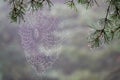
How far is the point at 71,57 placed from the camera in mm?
6199

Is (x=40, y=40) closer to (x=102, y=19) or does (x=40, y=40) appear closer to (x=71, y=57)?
(x=71, y=57)

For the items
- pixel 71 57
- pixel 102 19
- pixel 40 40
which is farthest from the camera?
pixel 40 40

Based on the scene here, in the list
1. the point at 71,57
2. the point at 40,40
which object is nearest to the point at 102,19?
the point at 71,57

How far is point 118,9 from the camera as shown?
130cm

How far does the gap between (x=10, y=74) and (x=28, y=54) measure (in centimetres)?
61

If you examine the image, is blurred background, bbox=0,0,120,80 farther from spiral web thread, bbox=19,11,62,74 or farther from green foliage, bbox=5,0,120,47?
green foliage, bbox=5,0,120,47

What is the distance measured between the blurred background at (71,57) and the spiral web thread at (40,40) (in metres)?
0.15

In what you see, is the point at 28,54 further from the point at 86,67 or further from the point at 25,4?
the point at 25,4

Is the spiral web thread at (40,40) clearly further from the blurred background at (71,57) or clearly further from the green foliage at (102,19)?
the green foliage at (102,19)

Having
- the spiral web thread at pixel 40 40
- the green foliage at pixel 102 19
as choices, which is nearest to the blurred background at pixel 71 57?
the spiral web thread at pixel 40 40

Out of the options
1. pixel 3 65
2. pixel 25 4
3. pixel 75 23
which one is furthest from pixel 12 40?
pixel 25 4

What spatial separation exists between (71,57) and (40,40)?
0.84 meters

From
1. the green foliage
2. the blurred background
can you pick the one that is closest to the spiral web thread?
the blurred background

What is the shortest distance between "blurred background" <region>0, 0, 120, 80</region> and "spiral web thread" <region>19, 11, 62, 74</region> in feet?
0.49
